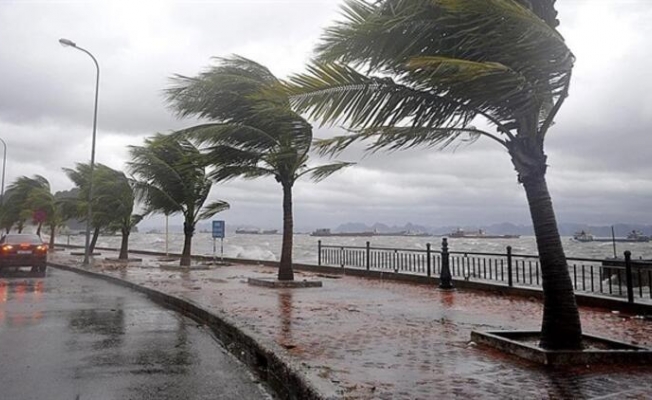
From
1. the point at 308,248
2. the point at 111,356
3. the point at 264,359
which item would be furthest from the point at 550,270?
the point at 308,248

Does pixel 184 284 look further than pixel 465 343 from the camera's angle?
Yes

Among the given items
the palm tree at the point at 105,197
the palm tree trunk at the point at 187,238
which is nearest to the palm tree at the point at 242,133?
the palm tree trunk at the point at 187,238

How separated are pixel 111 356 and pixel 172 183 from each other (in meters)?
16.8

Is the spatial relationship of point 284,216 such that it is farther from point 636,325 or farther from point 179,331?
point 636,325

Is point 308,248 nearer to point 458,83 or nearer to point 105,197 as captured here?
point 105,197

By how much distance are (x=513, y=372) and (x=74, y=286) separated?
48.3 ft

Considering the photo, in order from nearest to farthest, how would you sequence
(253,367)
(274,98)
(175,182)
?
(253,367) < (274,98) < (175,182)

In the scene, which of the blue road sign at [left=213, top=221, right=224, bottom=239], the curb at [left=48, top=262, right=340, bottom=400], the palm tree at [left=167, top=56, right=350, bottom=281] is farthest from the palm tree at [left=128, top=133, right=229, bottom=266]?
the curb at [left=48, top=262, right=340, bottom=400]

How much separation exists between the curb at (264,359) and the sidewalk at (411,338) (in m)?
0.11

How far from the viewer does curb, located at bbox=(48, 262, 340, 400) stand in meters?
4.97

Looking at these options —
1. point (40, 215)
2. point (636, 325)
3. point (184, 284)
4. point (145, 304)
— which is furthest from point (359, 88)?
point (40, 215)

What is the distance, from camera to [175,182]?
23.0m

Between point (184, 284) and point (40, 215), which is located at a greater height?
point (40, 215)

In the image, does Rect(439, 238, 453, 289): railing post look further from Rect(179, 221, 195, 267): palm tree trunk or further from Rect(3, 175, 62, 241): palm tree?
Rect(3, 175, 62, 241): palm tree
